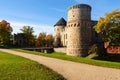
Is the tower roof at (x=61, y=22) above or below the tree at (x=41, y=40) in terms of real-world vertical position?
above

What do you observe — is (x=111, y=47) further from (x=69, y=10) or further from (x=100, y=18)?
(x=69, y=10)

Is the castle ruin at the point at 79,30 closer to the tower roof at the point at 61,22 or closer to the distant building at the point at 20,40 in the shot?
the tower roof at the point at 61,22

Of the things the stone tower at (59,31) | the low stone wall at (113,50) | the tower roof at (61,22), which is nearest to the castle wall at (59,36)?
the stone tower at (59,31)

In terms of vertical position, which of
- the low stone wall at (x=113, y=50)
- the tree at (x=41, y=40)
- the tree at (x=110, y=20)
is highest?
the tree at (x=110, y=20)

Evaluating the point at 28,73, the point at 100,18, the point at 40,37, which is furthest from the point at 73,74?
the point at 40,37

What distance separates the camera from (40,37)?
75.2 meters

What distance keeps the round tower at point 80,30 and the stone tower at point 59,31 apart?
31588 millimetres

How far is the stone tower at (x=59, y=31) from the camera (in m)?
71.3

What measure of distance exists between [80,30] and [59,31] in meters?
34.3

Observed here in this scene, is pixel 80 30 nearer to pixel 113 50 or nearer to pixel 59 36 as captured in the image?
pixel 113 50

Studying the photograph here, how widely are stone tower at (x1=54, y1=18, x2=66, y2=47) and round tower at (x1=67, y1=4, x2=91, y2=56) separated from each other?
31588 mm

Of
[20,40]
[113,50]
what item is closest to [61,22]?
[20,40]

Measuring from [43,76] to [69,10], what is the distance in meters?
30.3

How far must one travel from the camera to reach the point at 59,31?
238 feet
